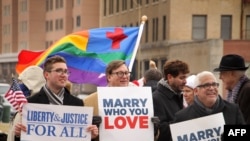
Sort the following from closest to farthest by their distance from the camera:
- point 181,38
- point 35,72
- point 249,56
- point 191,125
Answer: point 191,125, point 35,72, point 249,56, point 181,38

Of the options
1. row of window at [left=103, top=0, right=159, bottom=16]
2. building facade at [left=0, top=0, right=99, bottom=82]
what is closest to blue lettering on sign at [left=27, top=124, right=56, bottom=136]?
row of window at [left=103, top=0, right=159, bottom=16]

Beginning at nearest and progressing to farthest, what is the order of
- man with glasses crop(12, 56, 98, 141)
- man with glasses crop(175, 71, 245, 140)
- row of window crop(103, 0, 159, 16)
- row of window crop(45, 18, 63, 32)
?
man with glasses crop(175, 71, 245, 140), man with glasses crop(12, 56, 98, 141), row of window crop(103, 0, 159, 16), row of window crop(45, 18, 63, 32)

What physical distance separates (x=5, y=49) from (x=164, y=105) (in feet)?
340

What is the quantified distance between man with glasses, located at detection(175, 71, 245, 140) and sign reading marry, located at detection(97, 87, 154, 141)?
0.64 m

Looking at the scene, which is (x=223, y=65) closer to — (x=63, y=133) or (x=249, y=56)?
(x=63, y=133)

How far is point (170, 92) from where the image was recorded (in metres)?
8.98

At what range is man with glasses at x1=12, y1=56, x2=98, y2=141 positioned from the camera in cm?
821

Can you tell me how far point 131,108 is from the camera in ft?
28.5

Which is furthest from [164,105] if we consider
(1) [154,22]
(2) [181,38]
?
(1) [154,22]

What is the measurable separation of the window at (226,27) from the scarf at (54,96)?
50.5 metres

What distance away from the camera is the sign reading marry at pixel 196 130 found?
7945 mm

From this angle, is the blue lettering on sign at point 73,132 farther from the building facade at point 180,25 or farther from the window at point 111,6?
the window at point 111,6

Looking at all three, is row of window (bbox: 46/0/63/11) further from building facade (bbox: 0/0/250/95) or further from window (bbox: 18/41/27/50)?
window (bbox: 18/41/27/50)

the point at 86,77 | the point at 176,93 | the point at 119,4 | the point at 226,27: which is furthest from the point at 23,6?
the point at 176,93
